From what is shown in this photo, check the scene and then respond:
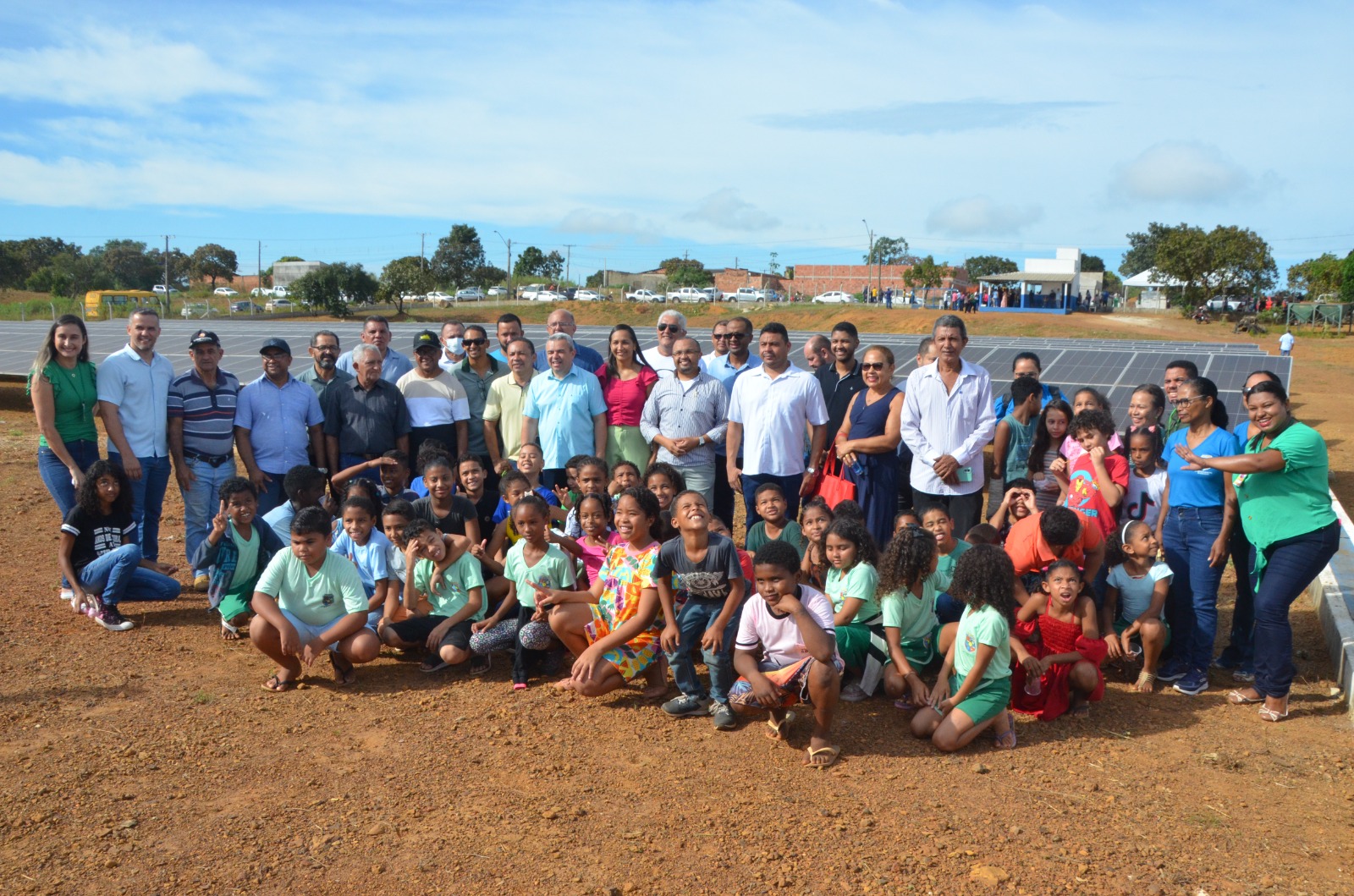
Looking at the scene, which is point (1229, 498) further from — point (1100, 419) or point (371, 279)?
point (371, 279)

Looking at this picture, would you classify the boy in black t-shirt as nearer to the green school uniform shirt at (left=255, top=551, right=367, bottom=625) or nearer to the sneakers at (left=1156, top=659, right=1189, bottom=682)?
the green school uniform shirt at (left=255, top=551, right=367, bottom=625)

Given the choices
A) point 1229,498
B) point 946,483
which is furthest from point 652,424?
point 1229,498

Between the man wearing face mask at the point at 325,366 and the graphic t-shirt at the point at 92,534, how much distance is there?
1582mm

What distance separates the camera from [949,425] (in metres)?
6.38

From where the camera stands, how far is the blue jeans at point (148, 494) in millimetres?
7016

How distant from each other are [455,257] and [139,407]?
2462 inches

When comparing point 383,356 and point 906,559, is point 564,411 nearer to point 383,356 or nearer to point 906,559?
point 383,356

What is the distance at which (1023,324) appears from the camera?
43.7 metres

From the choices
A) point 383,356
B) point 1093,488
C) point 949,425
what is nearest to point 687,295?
point 383,356

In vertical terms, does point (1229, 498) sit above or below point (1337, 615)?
above

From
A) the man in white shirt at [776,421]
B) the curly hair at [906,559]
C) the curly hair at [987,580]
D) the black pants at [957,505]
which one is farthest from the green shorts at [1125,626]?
the man in white shirt at [776,421]

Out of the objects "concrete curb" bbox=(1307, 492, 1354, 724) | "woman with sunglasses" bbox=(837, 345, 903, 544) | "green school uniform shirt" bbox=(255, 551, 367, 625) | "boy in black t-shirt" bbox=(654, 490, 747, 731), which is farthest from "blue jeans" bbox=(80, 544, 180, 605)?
"concrete curb" bbox=(1307, 492, 1354, 724)

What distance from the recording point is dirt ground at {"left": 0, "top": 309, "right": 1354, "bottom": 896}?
373 centimetres

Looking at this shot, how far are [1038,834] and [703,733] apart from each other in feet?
5.56
